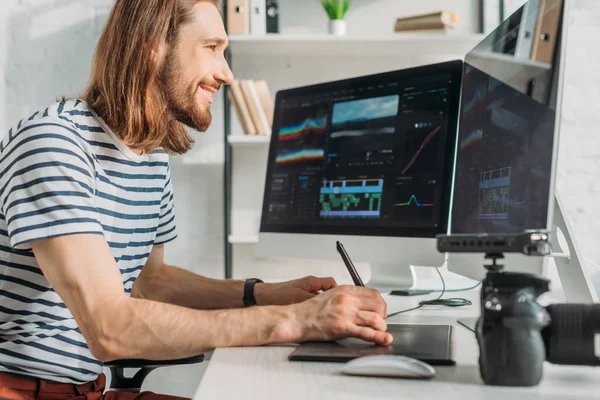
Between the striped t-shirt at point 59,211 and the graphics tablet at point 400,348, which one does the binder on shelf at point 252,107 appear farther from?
the graphics tablet at point 400,348

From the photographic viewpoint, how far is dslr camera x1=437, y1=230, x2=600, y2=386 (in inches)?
27.0

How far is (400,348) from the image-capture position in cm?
90

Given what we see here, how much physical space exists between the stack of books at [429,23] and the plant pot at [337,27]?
19 centimetres

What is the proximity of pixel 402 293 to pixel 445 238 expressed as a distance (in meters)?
0.87

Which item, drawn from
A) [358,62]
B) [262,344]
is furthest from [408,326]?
[358,62]

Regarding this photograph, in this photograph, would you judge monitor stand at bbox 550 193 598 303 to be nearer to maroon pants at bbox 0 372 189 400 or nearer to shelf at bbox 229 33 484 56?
maroon pants at bbox 0 372 189 400

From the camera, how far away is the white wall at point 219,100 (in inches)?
102

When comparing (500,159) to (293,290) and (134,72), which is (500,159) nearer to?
(293,290)

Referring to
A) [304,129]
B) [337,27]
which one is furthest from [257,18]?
[304,129]

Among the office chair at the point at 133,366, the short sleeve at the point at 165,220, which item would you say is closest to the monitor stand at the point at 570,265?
the office chair at the point at 133,366

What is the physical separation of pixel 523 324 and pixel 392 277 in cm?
104

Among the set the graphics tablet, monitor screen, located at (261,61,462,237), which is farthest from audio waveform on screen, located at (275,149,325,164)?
the graphics tablet

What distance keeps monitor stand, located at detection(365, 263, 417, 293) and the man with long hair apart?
43cm

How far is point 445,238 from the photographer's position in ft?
2.40
